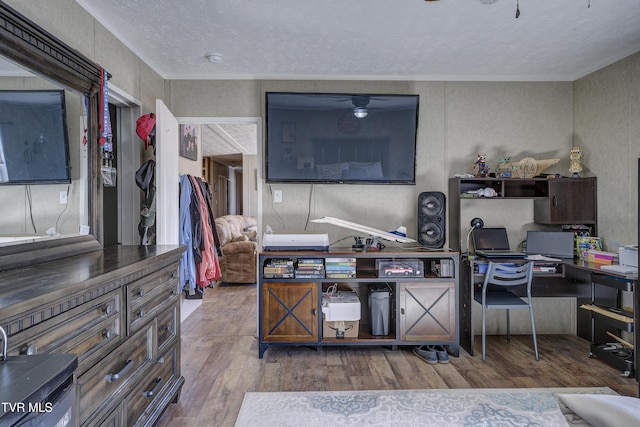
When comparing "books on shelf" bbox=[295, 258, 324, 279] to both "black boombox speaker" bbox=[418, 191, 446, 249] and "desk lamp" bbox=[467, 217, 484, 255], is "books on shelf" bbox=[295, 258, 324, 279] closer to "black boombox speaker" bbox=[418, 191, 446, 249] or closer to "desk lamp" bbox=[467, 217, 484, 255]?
"black boombox speaker" bbox=[418, 191, 446, 249]

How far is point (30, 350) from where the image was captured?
3.14 feet

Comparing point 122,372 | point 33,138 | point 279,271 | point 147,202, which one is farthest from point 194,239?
point 122,372

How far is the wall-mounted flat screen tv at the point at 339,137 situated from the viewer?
317cm

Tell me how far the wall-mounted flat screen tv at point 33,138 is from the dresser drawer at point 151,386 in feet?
3.58

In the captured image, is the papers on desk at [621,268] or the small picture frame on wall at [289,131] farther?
the small picture frame on wall at [289,131]

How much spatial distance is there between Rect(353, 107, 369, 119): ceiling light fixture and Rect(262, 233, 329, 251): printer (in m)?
1.21

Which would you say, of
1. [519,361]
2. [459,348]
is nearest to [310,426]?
[459,348]

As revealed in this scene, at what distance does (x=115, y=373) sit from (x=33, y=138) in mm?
1161

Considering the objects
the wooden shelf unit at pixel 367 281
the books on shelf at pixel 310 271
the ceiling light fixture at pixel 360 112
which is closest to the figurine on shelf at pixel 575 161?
the wooden shelf unit at pixel 367 281

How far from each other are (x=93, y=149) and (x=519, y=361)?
3.49 metres

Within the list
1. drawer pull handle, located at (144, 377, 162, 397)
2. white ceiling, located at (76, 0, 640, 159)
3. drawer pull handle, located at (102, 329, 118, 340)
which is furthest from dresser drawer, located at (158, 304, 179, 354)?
white ceiling, located at (76, 0, 640, 159)

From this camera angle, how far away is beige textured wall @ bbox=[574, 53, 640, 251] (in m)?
2.77

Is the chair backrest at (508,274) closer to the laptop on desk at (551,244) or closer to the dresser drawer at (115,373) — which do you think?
the laptop on desk at (551,244)

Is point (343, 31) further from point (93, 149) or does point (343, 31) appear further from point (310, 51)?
point (93, 149)
